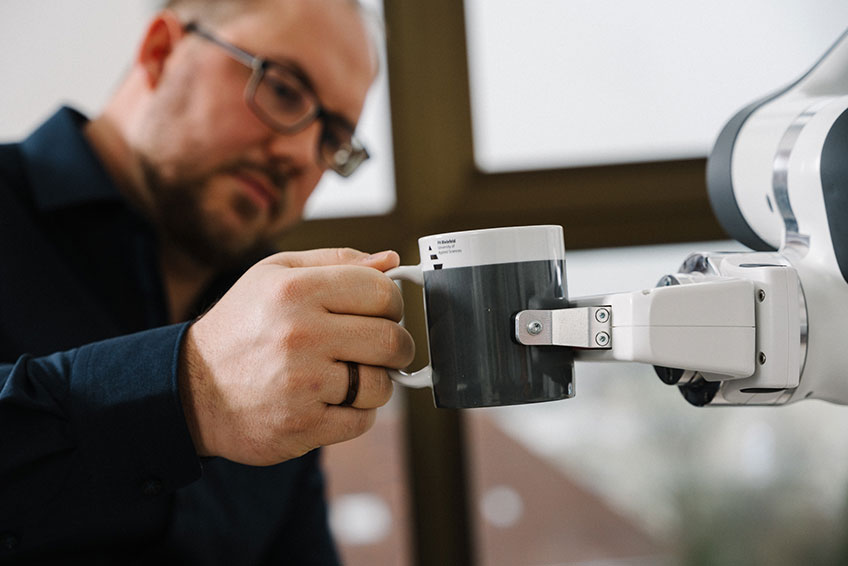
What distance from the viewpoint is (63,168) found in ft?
3.96

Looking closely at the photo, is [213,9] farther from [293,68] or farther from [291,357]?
[291,357]

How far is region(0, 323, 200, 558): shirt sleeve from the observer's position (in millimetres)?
674

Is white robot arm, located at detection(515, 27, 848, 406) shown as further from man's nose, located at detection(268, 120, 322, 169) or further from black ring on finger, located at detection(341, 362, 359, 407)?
man's nose, located at detection(268, 120, 322, 169)

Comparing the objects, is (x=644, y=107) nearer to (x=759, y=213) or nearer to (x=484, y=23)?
(x=484, y=23)

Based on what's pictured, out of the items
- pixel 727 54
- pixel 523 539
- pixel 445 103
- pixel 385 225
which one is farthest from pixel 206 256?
pixel 727 54

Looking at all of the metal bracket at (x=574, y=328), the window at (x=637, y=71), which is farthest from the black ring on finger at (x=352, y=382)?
the window at (x=637, y=71)

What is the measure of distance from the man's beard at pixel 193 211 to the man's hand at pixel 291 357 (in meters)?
0.69

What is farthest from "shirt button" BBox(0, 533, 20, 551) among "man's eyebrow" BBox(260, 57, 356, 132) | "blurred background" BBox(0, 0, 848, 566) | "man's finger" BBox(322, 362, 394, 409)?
"blurred background" BBox(0, 0, 848, 566)

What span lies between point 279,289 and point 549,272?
0.68ft

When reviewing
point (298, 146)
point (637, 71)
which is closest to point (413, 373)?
point (298, 146)

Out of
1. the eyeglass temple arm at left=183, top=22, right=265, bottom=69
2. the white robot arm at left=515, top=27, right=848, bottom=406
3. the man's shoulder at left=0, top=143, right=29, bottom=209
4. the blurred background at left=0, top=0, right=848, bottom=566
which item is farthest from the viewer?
the blurred background at left=0, top=0, right=848, bottom=566

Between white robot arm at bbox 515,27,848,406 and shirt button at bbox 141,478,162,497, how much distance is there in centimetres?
34

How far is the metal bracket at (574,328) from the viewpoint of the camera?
0.61m

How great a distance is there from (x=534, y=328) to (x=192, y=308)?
0.94 meters
